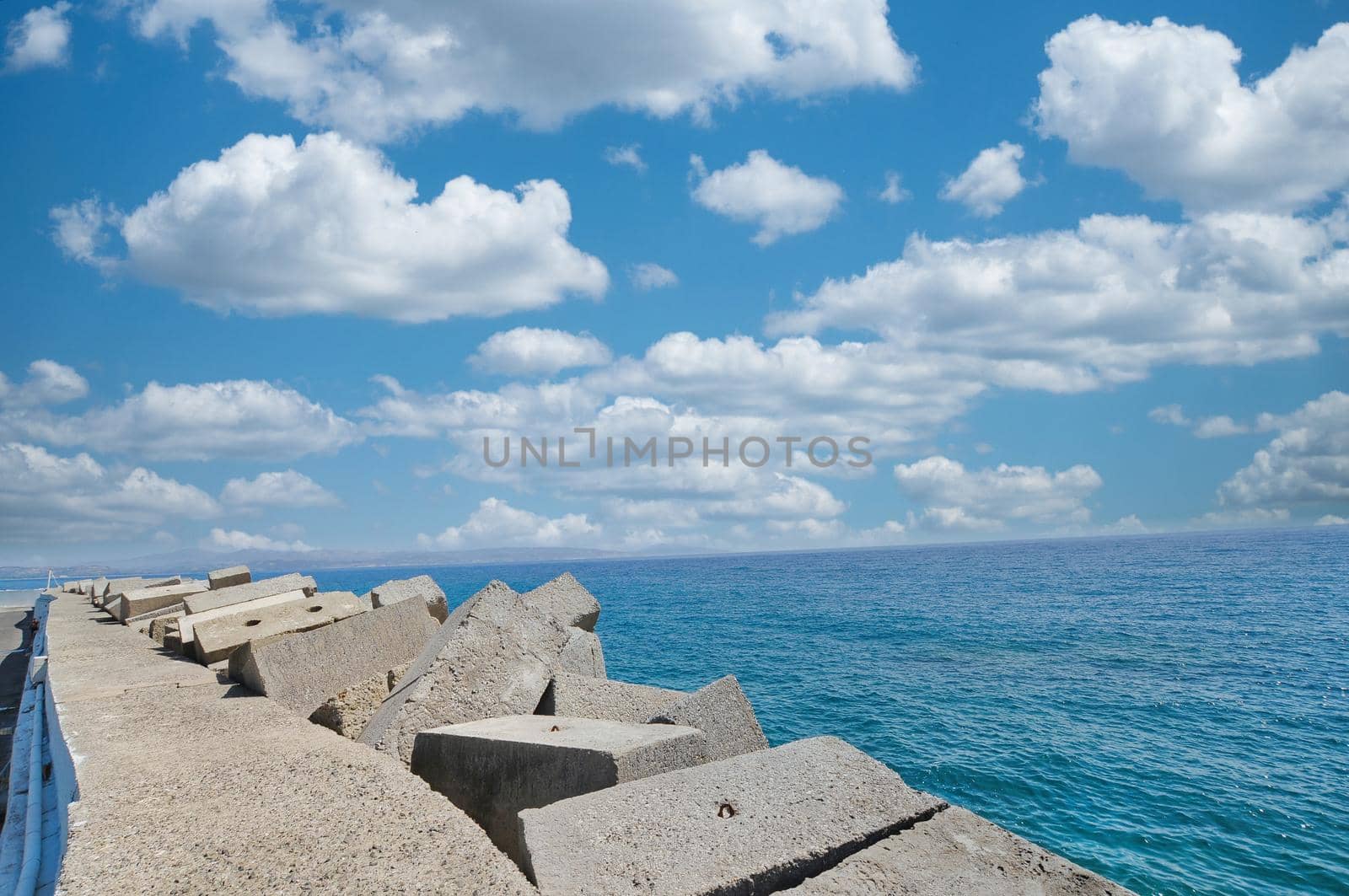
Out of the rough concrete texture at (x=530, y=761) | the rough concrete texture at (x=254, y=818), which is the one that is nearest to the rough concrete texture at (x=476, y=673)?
the rough concrete texture at (x=530, y=761)

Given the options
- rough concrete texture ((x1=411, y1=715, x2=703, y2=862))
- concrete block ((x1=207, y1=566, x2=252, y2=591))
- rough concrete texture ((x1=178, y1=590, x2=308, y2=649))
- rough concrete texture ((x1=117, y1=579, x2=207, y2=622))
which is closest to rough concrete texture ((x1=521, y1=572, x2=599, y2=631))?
rough concrete texture ((x1=178, y1=590, x2=308, y2=649))

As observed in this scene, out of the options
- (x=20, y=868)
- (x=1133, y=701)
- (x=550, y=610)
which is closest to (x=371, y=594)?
(x=550, y=610)

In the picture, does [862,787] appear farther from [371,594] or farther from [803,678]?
[803,678]

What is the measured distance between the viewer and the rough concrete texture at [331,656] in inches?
237

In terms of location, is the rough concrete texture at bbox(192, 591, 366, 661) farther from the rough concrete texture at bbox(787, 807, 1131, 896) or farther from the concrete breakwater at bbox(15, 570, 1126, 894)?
the rough concrete texture at bbox(787, 807, 1131, 896)

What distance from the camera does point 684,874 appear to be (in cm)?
287

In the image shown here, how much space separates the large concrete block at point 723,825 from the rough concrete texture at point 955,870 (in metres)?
0.12

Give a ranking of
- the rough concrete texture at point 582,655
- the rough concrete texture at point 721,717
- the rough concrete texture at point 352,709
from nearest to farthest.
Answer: the rough concrete texture at point 352,709 → the rough concrete texture at point 721,717 → the rough concrete texture at point 582,655

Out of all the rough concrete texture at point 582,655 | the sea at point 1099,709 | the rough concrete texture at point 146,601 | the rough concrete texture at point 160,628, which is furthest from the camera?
the rough concrete texture at point 146,601

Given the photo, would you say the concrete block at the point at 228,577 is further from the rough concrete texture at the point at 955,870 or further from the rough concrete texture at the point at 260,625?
the rough concrete texture at the point at 955,870

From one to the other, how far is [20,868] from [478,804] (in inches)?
79.7

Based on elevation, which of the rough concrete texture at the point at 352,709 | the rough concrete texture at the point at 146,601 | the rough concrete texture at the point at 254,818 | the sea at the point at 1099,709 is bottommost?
the sea at the point at 1099,709

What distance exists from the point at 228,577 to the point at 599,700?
11233mm

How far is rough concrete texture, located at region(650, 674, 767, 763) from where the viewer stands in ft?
19.0
